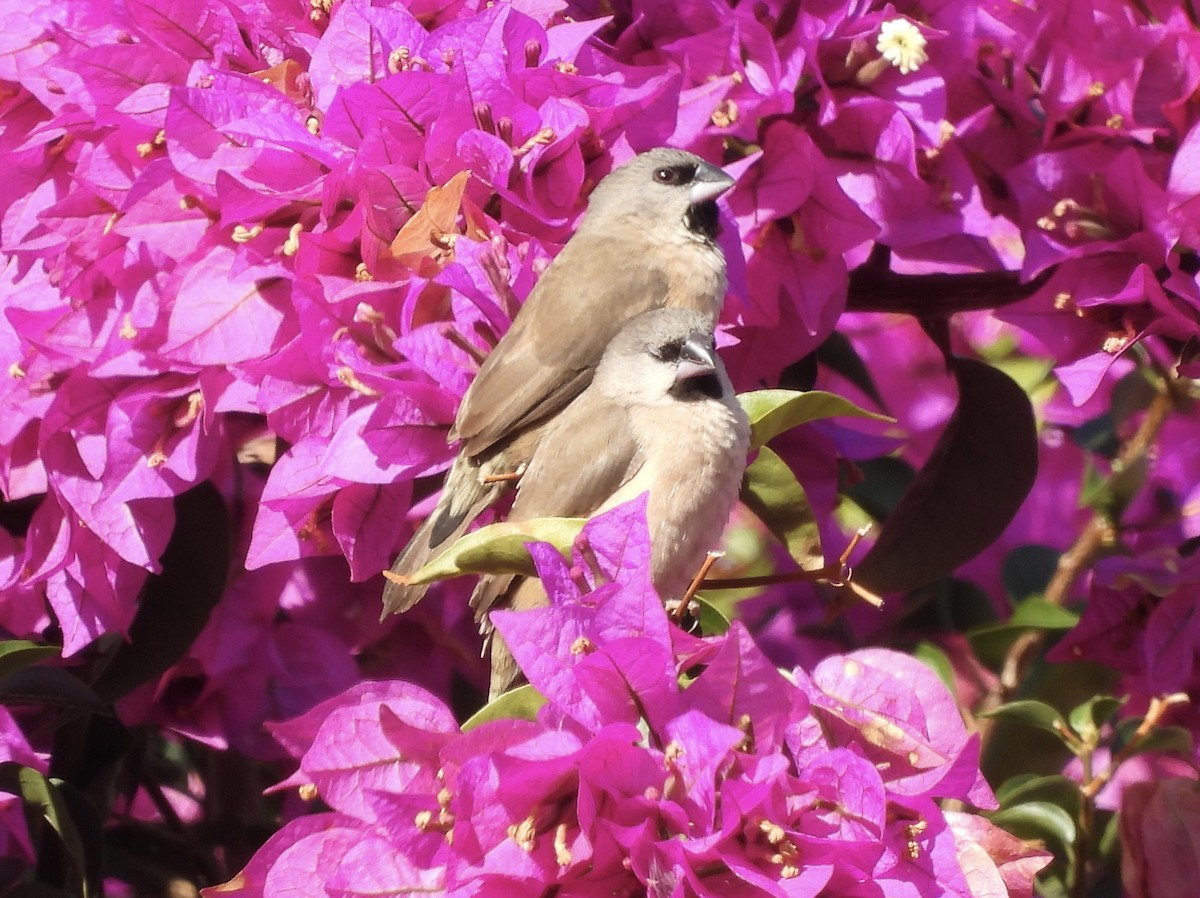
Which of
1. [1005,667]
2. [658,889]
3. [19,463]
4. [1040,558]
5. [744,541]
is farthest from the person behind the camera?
[744,541]

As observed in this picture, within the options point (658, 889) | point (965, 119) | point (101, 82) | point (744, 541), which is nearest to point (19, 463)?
point (101, 82)

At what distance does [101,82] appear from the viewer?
2.80 ft

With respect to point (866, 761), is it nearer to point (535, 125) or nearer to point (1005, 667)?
point (535, 125)

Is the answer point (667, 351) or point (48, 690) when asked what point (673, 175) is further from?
point (48, 690)

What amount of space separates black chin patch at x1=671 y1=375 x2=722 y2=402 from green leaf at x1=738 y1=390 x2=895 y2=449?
0.64 ft

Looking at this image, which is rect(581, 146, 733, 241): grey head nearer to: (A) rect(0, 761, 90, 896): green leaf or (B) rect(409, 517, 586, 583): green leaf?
(B) rect(409, 517, 586, 583): green leaf

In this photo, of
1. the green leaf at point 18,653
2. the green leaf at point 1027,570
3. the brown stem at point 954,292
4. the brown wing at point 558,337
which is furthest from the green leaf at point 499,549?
the green leaf at point 1027,570

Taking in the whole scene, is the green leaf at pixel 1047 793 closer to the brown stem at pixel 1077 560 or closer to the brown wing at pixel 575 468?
the brown stem at pixel 1077 560

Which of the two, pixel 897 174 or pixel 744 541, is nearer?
pixel 897 174

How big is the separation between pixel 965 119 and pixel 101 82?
1.73 ft

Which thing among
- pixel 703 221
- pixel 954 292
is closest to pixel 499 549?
pixel 954 292

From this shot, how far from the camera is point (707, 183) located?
103cm

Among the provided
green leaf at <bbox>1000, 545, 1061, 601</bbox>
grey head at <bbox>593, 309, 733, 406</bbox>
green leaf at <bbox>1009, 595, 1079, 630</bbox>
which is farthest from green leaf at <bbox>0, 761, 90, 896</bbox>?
green leaf at <bbox>1000, 545, 1061, 601</bbox>

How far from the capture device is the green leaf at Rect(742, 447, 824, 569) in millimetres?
818
